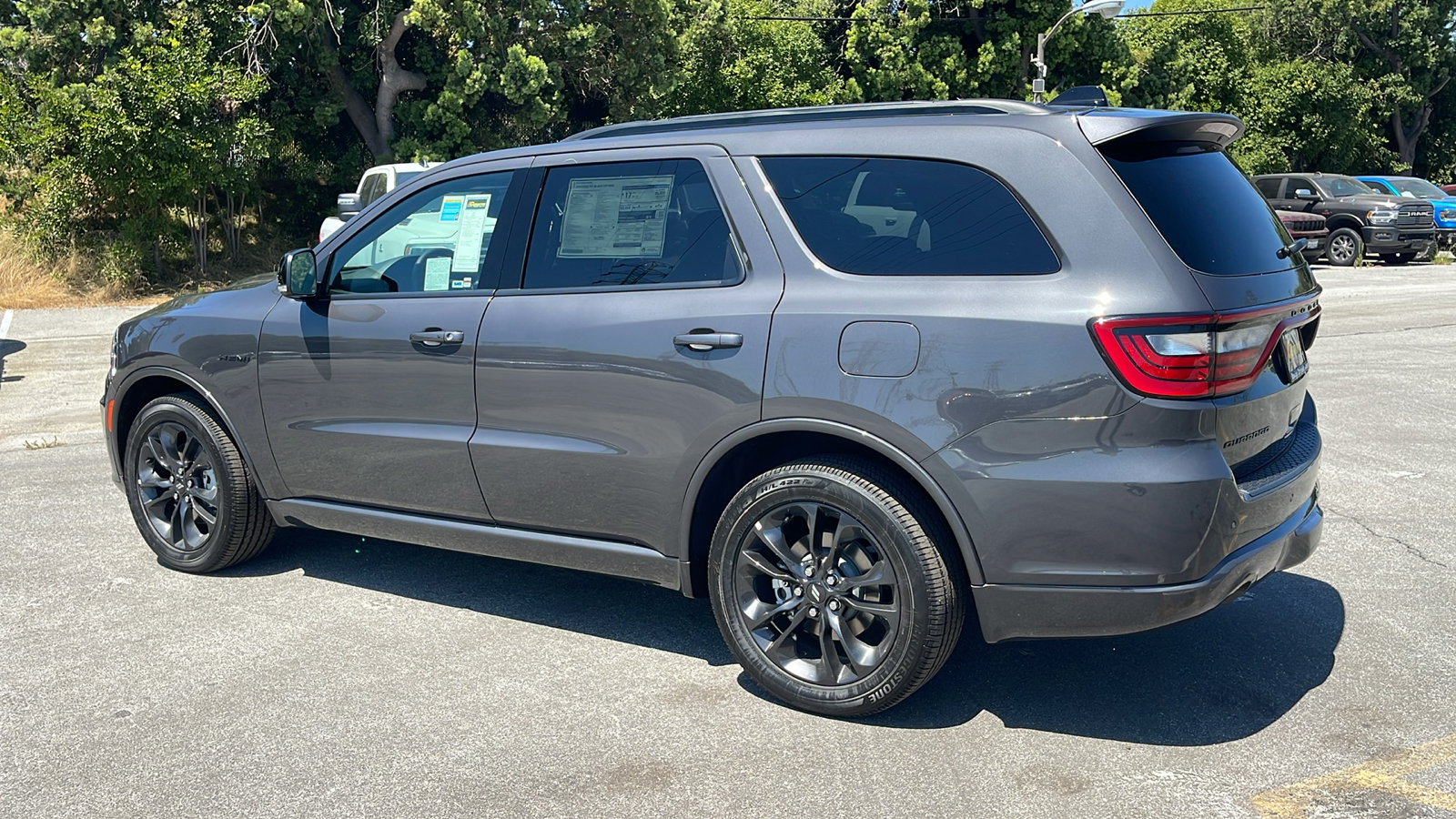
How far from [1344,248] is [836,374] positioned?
24573mm

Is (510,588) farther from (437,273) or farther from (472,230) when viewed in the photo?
(472,230)

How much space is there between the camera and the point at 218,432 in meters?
5.14

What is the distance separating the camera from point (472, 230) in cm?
460

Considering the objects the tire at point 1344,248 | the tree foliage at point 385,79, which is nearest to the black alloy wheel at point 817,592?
the tree foliage at point 385,79

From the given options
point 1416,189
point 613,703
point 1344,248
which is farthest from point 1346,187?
point 613,703

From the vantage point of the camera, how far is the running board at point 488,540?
165 inches

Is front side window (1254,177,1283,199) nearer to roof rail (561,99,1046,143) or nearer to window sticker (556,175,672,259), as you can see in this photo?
roof rail (561,99,1046,143)

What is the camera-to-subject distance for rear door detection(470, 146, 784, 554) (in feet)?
12.8

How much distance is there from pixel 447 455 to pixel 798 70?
30.1 metres

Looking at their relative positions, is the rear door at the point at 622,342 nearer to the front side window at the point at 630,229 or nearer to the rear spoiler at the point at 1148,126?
the front side window at the point at 630,229

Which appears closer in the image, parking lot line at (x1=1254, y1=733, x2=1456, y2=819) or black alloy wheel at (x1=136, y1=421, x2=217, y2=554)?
parking lot line at (x1=1254, y1=733, x2=1456, y2=819)

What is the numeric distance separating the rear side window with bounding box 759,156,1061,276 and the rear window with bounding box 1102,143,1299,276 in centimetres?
33

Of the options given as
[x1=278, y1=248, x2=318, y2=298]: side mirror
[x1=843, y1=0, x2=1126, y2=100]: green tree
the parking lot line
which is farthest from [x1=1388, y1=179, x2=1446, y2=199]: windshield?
[x1=278, y1=248, x2=318, y2=298]: side mirror

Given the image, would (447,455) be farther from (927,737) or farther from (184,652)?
(927,737)
